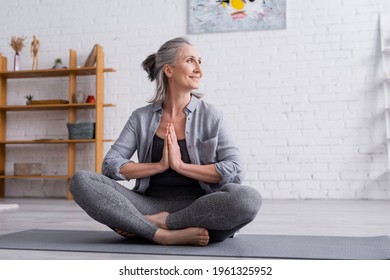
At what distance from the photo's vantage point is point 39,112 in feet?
19.9

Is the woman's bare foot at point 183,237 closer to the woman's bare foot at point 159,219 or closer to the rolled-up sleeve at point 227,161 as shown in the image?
the woman's bare foot at point 159,219

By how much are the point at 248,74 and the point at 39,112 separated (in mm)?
2495

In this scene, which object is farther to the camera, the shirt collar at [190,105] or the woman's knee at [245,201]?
the shirt collar at [190,105]

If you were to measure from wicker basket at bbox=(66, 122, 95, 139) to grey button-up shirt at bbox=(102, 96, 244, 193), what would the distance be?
3.37 m

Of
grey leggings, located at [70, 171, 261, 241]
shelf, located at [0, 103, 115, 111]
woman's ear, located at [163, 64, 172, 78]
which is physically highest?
woman's ear, located at [163, 64, 172, 78]

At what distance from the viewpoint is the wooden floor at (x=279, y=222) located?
1.92 meters

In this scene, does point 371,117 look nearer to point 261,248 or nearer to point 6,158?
point 261,248

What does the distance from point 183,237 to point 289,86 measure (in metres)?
3.65

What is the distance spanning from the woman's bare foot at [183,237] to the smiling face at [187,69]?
631 mm

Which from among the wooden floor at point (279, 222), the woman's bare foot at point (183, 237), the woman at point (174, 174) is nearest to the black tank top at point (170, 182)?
the woman at point (174, 174)

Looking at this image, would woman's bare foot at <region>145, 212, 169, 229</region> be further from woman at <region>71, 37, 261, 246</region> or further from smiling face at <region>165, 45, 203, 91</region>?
smiling face at <region>165, 45, 203, 91</region>

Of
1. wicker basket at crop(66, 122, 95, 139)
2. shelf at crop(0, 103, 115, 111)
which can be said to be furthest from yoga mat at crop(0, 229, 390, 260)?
shelf at crop(0, 103, 115, 111)

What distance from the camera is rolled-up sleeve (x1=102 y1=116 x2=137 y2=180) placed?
2.18m

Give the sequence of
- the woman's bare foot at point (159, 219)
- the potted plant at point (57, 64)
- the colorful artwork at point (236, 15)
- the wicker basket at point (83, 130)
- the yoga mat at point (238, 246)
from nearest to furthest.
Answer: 1. the yoga mat at point (238, 246)
2. the woman's bare foot at point (159, 219)
3. the colorful artwork at point (236, 15)
4. the wicker basket at point (83, 130)
5. the potted plant at point (57, 64)
